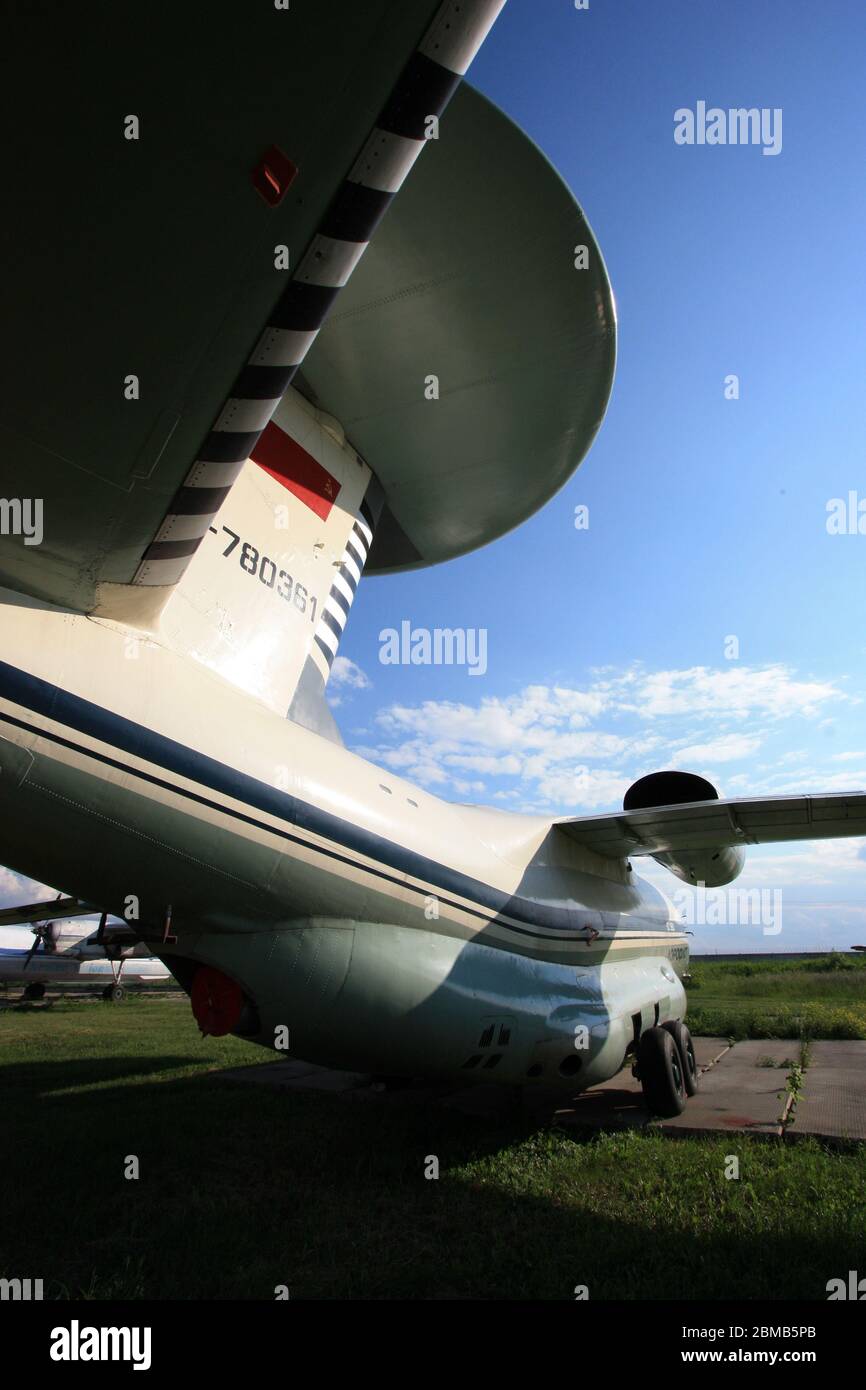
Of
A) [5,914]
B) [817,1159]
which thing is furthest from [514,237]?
[5,914]

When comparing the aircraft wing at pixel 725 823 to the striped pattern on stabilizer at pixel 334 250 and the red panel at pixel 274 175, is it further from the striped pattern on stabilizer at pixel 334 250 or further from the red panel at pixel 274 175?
the red panel at pixel 274 175

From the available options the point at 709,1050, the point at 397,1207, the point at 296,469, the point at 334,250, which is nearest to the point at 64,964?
the point at 709,1050

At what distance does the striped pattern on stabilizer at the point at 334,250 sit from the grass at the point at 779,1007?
13.1 metres

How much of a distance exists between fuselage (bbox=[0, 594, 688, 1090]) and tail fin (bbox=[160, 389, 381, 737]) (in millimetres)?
265

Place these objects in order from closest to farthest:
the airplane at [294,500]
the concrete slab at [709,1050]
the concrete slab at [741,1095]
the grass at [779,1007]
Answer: the airplane at [294,500] → the concrete slab at [741,1095] → the concrete slab at [709,1050] → the grass at [779,1007]

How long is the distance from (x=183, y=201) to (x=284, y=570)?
119 inches

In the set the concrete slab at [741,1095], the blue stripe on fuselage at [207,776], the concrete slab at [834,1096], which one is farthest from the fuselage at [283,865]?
the concrete slab at [834,1096]

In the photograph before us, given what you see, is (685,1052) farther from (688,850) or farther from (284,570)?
(284,570)

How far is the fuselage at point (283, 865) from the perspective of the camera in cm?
314

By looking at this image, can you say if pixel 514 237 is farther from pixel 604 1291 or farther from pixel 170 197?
pixel 604 1291

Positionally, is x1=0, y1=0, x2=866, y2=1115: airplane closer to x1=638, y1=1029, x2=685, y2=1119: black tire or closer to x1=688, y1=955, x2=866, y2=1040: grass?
x1=638, y1=1029, x2=685, y2=1119: black tire

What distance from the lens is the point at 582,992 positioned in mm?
6020

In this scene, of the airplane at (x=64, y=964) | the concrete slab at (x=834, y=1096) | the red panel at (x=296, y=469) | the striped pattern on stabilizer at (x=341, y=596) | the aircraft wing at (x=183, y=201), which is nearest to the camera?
the aircraft wing at (x=183, y=201)

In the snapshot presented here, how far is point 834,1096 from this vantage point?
7.44m
